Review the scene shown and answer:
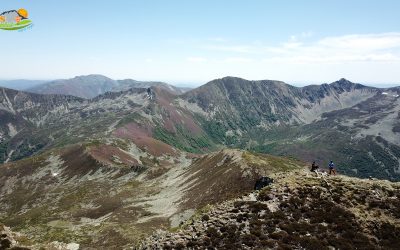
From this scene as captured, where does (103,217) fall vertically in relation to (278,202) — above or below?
below

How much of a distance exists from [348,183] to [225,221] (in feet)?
62.1

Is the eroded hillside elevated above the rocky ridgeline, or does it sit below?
below

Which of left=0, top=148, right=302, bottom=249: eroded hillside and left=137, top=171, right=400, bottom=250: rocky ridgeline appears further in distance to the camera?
left=0, top=148, right=302, bottom=249: eroded hillside

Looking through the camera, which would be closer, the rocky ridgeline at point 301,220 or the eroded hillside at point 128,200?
the rocky ridgeline at point 301,220

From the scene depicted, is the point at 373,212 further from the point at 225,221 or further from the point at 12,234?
the point at 12,234

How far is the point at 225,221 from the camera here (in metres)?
41.6

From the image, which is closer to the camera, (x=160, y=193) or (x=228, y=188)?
(x=228, y=188)

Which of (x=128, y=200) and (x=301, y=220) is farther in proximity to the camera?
(x=128, y=200)

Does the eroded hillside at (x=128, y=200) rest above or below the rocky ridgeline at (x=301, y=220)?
below

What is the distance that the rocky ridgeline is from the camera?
125 ft

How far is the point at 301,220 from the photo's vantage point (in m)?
41.6

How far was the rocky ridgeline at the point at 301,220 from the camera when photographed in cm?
3812

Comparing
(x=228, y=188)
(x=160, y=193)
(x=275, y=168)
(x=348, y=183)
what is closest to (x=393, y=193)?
(x=348, y=183)

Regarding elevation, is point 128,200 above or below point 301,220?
below
